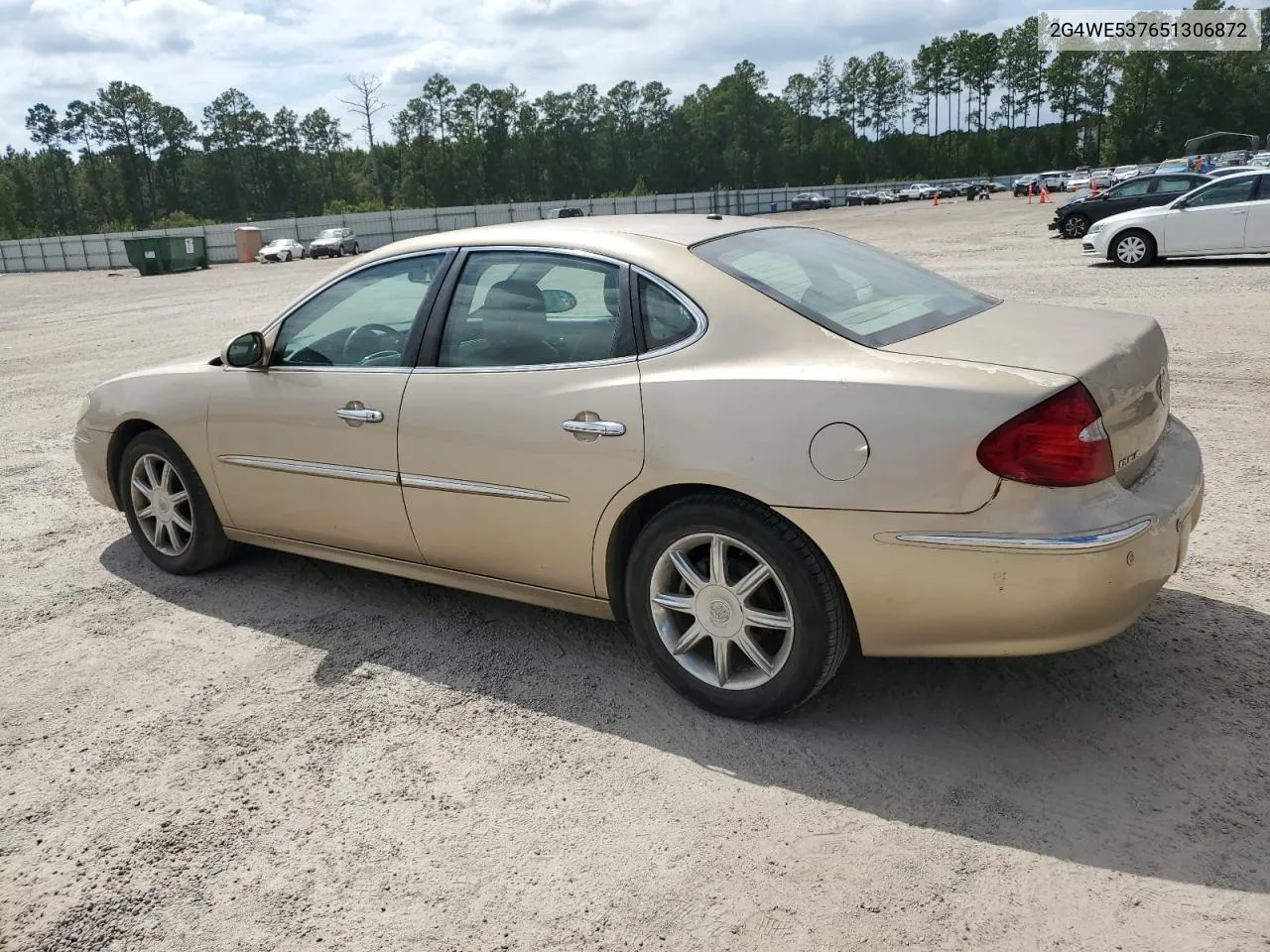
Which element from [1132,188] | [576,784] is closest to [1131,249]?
[1132,188]

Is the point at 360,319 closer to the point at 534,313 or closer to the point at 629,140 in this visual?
the point at 534,313

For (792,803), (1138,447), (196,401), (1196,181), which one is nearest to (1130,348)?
(1138,447)

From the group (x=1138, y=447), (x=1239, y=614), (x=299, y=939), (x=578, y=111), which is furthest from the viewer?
(x=578, y=111)

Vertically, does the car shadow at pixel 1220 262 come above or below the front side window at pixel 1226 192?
below

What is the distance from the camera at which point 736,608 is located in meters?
3.30

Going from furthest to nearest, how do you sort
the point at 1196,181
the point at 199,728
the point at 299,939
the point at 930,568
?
the point at 1196,181
the point at 199,728
the point at 930,568
the point at 299,939

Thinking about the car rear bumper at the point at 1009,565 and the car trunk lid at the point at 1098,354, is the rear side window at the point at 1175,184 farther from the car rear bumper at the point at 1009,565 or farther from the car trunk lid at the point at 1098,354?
the car rear bumper at the point at 1009,565

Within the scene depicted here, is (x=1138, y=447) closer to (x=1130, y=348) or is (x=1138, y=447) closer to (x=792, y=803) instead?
(x=1130, y=348)

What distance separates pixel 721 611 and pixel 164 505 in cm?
305

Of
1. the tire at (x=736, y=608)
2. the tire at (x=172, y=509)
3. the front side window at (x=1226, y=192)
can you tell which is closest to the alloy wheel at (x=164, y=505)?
the tire at (x=172, y=509)

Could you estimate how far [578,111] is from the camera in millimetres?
133500

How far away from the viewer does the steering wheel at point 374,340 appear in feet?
13.5

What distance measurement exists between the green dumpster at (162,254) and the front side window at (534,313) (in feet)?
146

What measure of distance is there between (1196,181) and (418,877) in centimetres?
2387
